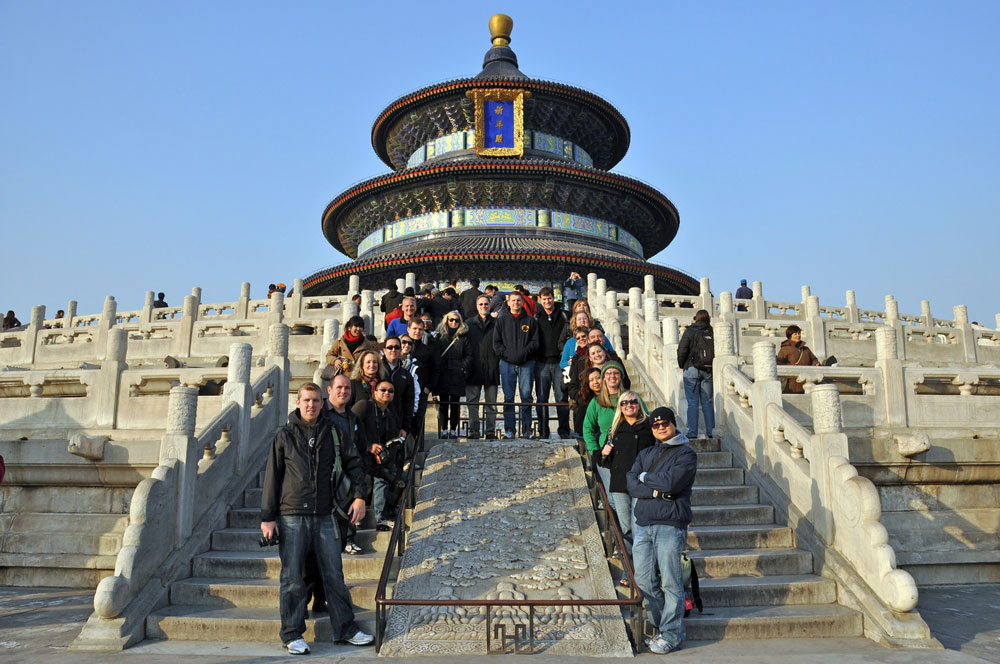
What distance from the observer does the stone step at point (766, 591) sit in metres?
6.73

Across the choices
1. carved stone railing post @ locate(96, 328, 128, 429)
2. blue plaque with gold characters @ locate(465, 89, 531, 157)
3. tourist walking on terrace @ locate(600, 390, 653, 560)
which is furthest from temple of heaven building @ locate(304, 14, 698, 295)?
tourist walking on terrace @ locate(600, 390, 653, 560)

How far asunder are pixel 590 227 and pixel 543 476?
22151mm

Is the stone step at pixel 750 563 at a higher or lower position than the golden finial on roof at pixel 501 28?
lower

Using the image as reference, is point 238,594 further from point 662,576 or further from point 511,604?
point 662,576

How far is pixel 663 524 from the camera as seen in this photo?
6.07m

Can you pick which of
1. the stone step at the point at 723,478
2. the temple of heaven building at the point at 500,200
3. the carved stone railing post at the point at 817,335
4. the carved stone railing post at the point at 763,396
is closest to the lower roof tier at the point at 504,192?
the temple of heaven building at the point at 500,200

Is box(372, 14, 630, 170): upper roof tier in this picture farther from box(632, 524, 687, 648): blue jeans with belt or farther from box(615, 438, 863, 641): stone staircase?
box(632, 524, 687, 648): blue jeans with belt

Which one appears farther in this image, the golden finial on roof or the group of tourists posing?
the golden finial on roof

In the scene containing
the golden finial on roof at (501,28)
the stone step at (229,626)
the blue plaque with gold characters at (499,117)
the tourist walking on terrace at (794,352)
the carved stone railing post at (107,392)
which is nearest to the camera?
the stone step at (229,626)

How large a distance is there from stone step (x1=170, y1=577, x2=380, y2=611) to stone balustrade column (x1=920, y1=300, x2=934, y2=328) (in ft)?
56.1

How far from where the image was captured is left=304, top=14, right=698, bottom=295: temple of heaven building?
26.5 meters

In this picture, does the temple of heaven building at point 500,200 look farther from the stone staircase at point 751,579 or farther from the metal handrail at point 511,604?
the metal handrail at point 511,604

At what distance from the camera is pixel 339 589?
6.09 m

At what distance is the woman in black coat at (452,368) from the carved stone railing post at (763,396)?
3.37 m
